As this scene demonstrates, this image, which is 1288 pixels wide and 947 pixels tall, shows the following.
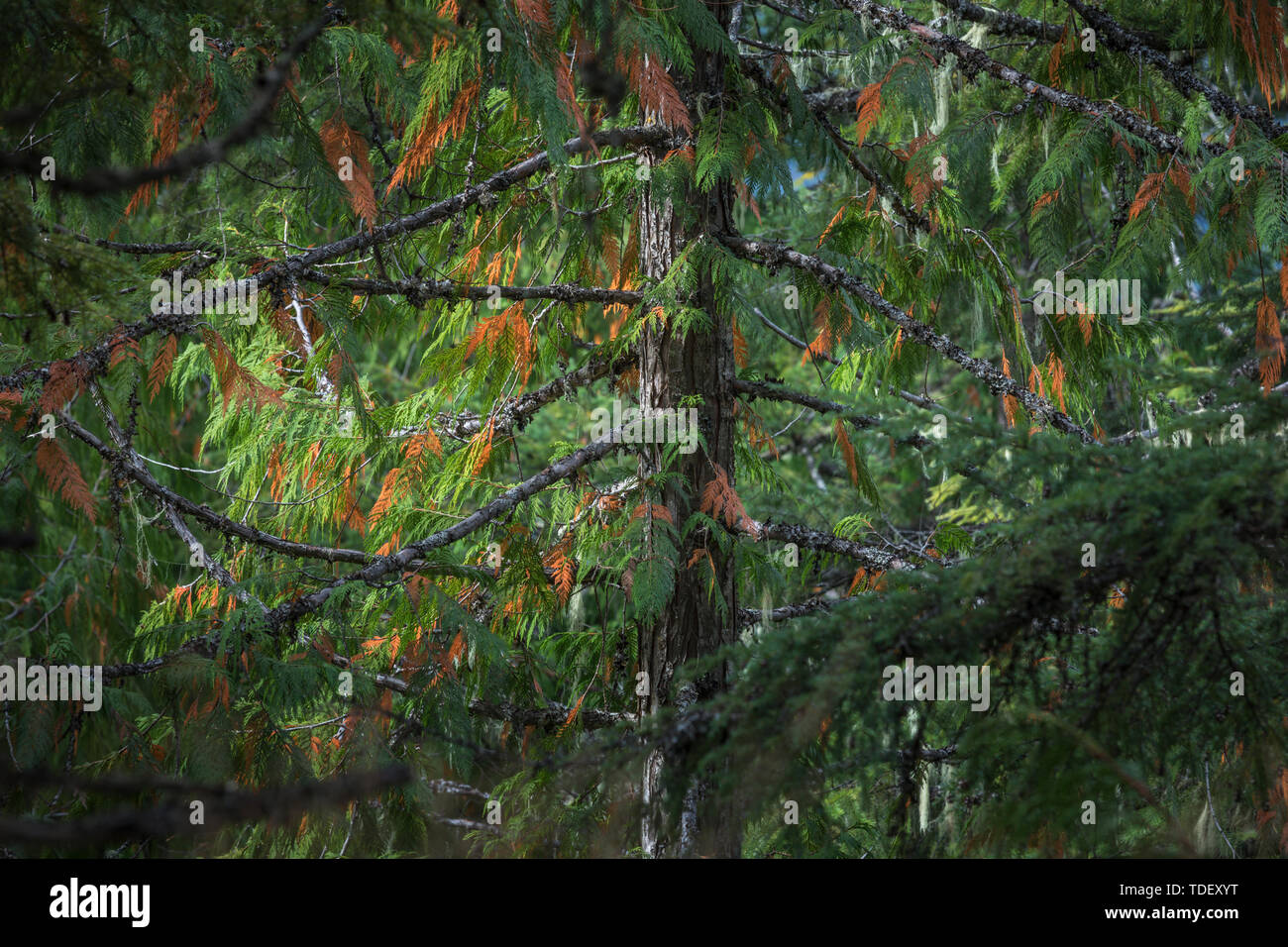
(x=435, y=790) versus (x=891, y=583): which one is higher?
(x=891, y=583)

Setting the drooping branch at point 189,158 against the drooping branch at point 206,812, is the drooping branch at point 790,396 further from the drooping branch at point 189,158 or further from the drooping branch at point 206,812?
the drooping branch at point 206,812

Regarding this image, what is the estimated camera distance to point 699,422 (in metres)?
4.70

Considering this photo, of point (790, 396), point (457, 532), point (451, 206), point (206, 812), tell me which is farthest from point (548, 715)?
point (206, 812)

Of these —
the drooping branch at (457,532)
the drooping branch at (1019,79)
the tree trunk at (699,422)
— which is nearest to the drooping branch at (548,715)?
the tree trunk at (699,422)

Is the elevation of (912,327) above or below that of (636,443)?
above

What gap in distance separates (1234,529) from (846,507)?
840 centimetres

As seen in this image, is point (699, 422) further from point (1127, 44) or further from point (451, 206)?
point (1127, 44)

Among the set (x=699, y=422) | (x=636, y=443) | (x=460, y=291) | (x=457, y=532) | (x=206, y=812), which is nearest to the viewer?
(x=206, y=812)

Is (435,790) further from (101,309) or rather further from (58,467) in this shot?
(101,309)

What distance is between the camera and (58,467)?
12.7 feet

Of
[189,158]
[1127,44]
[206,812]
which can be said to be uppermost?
[1127,44]

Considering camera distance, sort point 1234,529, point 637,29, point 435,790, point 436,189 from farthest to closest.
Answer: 1. point 435,790
2. point 436,189
3. point 637,29
4. point 1234,529
